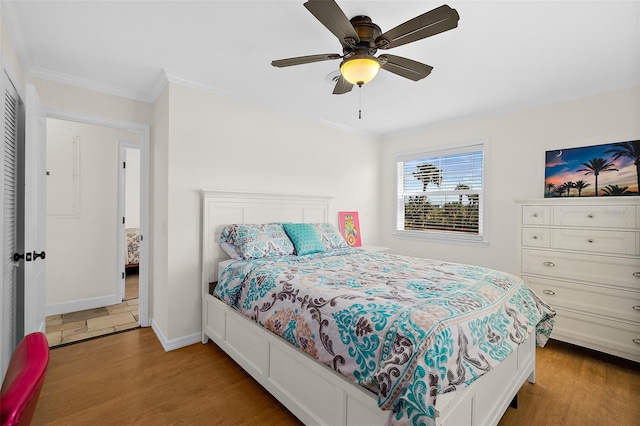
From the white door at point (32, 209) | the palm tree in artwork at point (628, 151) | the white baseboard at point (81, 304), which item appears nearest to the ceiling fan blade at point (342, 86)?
the white door at point (32, 209)

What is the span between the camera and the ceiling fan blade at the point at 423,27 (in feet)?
4.75

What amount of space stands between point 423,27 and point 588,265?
2.49 meters

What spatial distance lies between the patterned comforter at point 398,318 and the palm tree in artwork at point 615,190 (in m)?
1.51

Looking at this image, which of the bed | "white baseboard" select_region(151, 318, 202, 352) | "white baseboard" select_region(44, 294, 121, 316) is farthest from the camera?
the bed

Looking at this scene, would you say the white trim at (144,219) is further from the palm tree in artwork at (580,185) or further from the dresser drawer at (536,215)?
the palm tree in artwork at (580,185)

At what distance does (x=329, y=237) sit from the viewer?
3273 mm

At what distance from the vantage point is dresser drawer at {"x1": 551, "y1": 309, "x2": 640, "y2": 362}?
2.40 m

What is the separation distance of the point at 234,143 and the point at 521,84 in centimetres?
282

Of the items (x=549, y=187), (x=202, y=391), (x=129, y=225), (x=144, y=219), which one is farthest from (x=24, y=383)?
(x=129, y=225)

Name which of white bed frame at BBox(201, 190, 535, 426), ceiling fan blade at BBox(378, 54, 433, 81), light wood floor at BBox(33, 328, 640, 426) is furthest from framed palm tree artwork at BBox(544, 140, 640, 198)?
ceiling fan blade at BBox(378, 54, 433, 81)

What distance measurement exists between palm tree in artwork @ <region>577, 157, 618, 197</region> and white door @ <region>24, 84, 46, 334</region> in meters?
4.59

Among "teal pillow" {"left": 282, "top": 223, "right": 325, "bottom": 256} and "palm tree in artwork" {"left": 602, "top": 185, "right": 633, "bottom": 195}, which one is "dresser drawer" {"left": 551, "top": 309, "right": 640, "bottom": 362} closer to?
"palm tree in artwork" {"left": 602, "top": 185, "right": 633, "bottom": 195}

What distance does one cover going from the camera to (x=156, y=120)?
3051 mm

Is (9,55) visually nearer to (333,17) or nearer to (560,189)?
(333,17)
